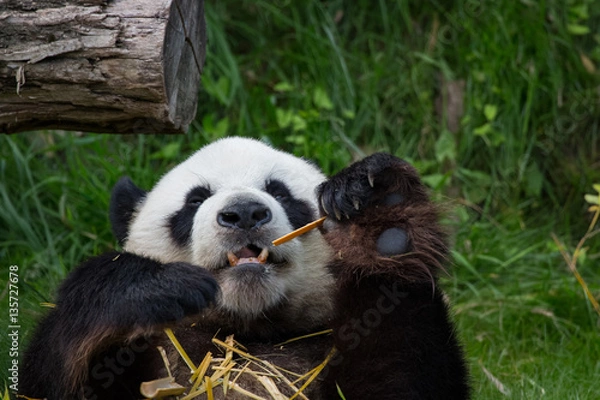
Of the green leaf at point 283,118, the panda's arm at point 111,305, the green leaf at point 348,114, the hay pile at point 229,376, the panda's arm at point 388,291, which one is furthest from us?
the green leaf at point 348,114

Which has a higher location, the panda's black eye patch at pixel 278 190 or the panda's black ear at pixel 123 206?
the panda's black eye patch at pixel 278 190

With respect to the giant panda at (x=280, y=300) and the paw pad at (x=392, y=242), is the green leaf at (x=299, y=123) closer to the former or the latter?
the giant panda at (x=280, y=300)

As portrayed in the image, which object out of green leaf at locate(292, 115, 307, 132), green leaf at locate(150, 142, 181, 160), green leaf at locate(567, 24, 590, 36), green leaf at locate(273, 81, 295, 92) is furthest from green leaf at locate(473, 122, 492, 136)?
green leaf at locate(150, 142, 181, 160)

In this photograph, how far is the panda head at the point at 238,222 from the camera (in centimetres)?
402

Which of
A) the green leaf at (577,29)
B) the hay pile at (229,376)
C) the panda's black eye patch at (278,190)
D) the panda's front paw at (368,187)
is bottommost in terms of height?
the green leaf at (577,29)

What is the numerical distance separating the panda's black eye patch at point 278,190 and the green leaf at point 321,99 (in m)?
2.94

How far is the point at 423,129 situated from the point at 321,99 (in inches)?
40.6

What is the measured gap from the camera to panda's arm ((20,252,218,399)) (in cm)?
346

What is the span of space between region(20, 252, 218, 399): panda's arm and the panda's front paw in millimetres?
736

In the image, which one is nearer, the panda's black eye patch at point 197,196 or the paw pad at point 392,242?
the paw pad at point 392,242

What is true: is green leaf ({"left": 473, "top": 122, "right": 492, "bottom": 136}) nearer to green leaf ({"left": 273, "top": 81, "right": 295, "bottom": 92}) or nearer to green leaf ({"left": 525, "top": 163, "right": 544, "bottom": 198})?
green leaf ({"left": 525, "top": 163, "right": 544, "bottom": 198})

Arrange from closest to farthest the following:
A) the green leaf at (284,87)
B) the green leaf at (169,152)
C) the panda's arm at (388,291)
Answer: the panda's arm at (388,291), the green leaf at (169,152), the green leaf at (284,87)

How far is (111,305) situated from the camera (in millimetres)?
3496

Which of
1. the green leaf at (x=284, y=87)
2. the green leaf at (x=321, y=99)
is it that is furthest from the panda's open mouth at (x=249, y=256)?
the green leaf at (x=284, y=87)
